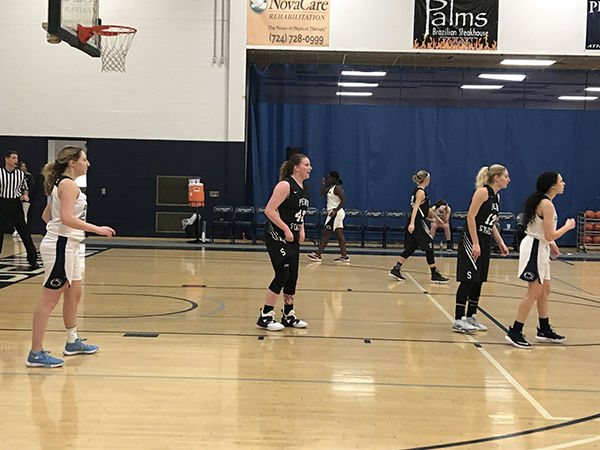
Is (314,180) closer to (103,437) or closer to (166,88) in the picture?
(166,88)

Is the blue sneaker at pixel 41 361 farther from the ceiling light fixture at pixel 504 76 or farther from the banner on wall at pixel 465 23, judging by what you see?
the ceiling light fixture at pixel 504 76

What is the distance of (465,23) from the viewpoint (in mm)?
16031

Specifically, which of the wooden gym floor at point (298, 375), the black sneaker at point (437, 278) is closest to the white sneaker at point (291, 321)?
the wooden gym floor at point (298, 375)

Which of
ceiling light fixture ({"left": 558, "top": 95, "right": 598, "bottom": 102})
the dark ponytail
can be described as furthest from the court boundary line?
ceiling light fixture ({"left": 558, "top": 95, "right": 598, "bottom": 102})

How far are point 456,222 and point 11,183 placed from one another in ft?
33.3

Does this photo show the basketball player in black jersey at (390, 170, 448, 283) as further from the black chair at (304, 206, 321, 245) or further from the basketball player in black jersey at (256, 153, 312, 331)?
the black chair at (304, 206, 321, 245)

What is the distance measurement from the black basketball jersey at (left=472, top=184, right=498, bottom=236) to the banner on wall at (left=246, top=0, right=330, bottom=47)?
10180 mm

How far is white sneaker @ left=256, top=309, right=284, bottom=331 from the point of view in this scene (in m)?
6.92

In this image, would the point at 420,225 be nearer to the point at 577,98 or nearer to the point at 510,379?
the point at 510,379

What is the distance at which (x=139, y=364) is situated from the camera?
220 inches

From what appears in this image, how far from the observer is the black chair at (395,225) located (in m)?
16.1

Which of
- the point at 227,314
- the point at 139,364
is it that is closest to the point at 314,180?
the point at 227,314

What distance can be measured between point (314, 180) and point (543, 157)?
5440mm

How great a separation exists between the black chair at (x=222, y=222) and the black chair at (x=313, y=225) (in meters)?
1.76
